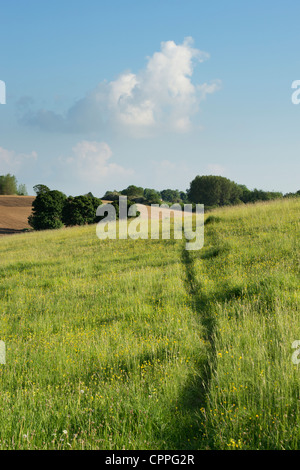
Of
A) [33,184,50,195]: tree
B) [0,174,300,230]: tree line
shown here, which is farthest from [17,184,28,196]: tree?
[33,184,50,195]: tree

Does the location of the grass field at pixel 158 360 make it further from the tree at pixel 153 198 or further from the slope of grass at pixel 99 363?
the tree at pixel 153 198

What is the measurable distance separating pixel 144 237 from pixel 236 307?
15.6m

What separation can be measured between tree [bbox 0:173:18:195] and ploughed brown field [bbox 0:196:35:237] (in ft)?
110

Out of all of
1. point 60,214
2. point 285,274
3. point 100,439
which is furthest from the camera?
Answer: point 60,214

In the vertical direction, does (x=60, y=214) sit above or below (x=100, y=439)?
above

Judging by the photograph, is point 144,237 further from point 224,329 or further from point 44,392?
point 44,392

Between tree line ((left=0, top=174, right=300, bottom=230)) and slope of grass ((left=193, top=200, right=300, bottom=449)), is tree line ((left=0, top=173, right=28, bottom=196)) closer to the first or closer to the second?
tree line ((left=0, top=174, right=300, bottom=230))

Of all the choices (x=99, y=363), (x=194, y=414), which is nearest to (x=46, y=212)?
(x=99, y=363)

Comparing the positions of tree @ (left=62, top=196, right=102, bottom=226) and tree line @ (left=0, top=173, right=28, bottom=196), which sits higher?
tree line @ (left=0, top=173, right=28, bottom=196)

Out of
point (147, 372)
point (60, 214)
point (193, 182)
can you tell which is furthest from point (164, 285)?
point (193, 182)

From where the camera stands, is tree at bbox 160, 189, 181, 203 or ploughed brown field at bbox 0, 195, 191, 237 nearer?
ploughed brown field at bbox 0, 195, 191, 237

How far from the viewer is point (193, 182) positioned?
10000 cm

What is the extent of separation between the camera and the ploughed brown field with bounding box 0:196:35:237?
230 ft

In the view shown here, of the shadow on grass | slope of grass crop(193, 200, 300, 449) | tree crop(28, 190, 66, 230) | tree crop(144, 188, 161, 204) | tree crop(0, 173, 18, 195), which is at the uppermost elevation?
tree crop(0, 173, 18, 195)
